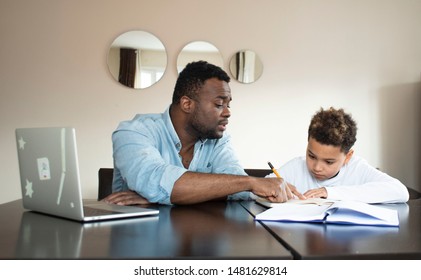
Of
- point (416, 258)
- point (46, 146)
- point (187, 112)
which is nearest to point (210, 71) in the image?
point (187, 112)

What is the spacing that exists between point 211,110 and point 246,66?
155 cm

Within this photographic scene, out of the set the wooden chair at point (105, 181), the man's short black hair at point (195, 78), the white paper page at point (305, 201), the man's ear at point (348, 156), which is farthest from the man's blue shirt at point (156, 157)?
the man's ear at point (348, 156)

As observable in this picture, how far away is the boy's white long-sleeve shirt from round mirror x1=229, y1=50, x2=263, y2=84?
1.38m

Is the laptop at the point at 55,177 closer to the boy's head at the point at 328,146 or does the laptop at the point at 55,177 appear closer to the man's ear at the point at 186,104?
the man's ear at the point at 186,104

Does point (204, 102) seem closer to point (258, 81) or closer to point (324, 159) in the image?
point (324, 159)

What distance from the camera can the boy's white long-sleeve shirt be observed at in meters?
1.39

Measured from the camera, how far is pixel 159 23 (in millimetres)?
3129

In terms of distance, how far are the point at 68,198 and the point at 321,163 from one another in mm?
1088

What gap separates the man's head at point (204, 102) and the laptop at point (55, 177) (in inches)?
27.1

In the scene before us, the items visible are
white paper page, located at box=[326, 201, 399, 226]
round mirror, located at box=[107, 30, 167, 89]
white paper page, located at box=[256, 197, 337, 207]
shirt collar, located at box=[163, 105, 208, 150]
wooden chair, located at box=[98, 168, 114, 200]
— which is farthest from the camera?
round mirror, located at box=[107, 30, 167, 89]

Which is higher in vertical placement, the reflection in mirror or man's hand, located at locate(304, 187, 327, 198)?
the reflection in mirror

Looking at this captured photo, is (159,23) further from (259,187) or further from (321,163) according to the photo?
(259,187)

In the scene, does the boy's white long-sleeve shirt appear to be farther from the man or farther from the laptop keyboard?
the laptop keyboard

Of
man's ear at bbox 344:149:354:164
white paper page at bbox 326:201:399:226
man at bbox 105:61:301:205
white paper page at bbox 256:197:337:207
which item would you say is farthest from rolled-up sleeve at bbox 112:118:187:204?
man's ear at bbox 344:149:354:164
